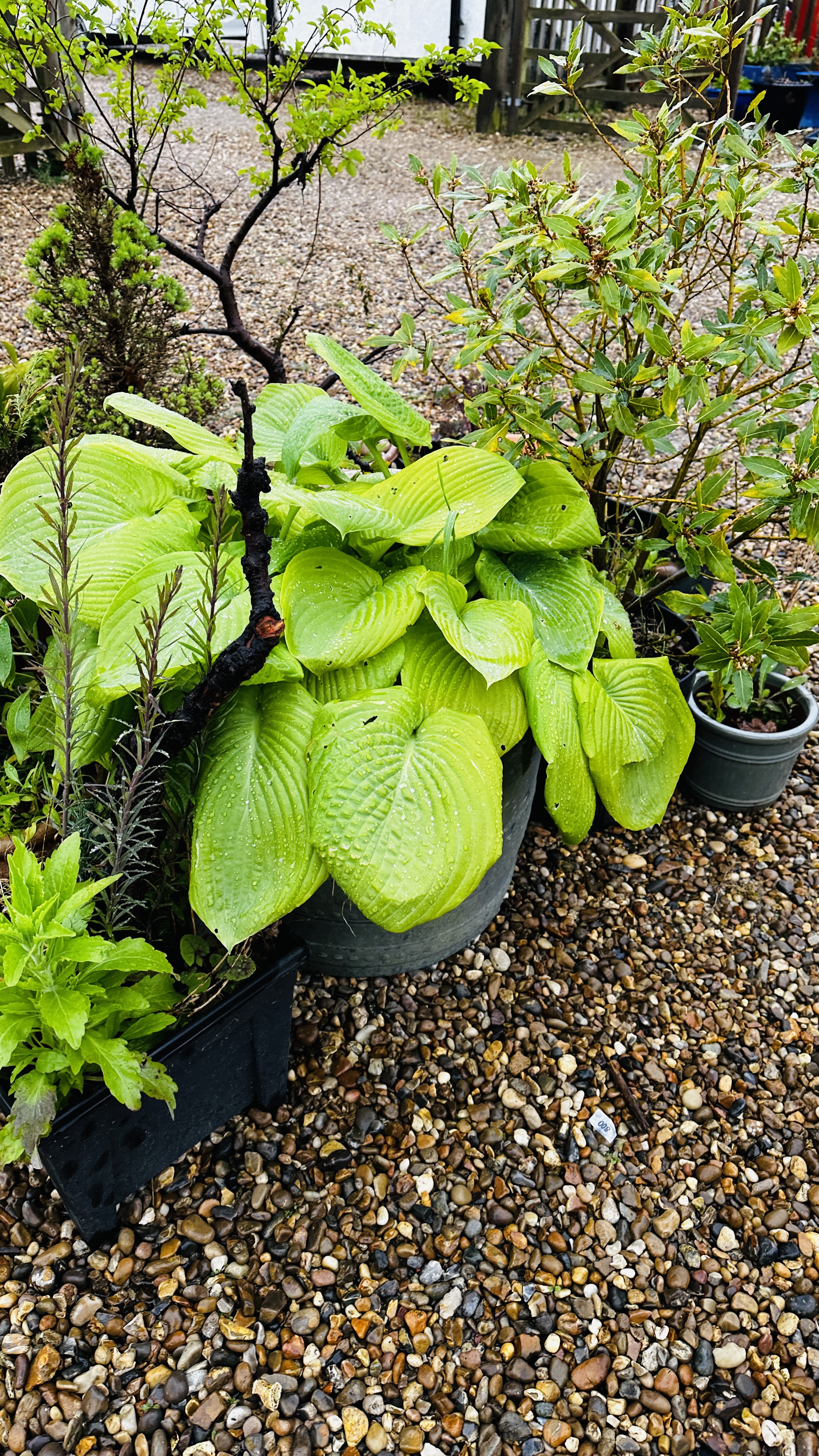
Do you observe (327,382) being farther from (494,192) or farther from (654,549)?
(654,549)

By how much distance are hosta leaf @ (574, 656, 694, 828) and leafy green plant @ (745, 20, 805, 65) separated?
29.3ft

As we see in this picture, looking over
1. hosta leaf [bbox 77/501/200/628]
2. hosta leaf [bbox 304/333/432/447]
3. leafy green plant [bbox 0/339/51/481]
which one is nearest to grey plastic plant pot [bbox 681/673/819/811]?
hosta leaf [bbox 304/333/432/447]

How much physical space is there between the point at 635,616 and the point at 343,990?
3.97ft

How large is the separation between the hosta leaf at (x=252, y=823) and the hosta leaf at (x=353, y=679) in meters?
0.08

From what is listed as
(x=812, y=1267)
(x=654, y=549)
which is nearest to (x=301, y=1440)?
(x=812, y=1267)

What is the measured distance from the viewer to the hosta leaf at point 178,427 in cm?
171

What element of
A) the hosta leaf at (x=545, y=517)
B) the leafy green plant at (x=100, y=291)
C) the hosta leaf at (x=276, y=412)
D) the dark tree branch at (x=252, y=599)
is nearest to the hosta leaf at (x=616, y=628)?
the hosta leaf at (x=545, y=517)

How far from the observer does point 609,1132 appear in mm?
1747

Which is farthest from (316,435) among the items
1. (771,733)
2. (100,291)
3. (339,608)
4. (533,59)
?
(533,59)

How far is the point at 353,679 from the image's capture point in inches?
62.0

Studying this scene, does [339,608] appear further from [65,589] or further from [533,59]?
[533,59]

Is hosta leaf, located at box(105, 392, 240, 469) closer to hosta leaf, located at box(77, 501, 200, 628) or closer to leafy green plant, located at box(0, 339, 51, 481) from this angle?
hosta leaf, located at box(77, 501, 200, 628)

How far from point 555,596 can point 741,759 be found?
79cm

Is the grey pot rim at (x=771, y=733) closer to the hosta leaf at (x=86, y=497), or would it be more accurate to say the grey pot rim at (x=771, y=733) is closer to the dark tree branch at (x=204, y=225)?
the hosta leaf at (x=86, y=497)
